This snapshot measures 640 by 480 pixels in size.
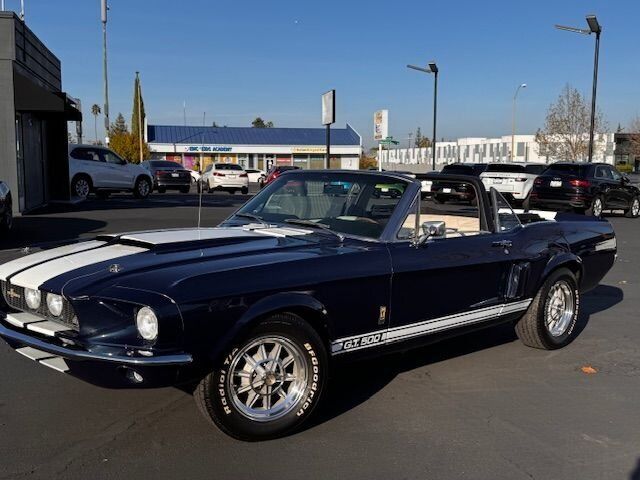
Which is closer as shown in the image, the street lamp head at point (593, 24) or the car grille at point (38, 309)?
the car grille at point (38, 309)

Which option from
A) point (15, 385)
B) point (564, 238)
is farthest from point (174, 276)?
point (564, 238)

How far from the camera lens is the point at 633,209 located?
20.3m

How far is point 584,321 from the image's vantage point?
671 centimetres

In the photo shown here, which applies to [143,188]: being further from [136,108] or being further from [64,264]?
[136,108]

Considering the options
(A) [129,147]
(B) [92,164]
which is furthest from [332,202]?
(A) [129,147]

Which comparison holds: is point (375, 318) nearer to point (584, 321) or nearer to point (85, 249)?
point (85, 249)

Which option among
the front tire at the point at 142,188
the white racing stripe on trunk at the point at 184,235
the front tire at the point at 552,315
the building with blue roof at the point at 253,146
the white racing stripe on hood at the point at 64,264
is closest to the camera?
the white racing stripe on hood at the point at 64,264

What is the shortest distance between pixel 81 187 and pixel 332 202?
19513mm

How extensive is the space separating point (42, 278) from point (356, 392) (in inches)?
85.4

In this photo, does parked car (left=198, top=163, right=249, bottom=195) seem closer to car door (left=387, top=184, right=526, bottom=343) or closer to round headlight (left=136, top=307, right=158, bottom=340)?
car door (left=387, top=184, right=526, bottom=343)

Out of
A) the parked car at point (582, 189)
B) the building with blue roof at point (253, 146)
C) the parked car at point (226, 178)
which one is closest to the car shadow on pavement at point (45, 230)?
the parked car at point (582, 189)

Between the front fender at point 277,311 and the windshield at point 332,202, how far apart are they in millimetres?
832

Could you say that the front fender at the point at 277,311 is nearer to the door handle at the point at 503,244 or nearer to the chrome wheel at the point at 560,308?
the door handle at the point at 503,244

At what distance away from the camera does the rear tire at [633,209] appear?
20141 millimetres
